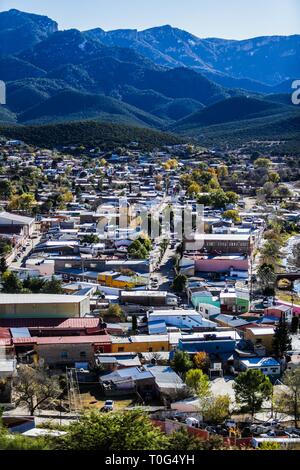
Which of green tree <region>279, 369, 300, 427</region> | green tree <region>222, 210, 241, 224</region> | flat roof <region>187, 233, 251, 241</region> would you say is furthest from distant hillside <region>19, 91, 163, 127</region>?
green tree <region>279, 369, 300, 427</region>

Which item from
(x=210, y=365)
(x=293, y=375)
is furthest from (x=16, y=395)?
(x=293, y=375)

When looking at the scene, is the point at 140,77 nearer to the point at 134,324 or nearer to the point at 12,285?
the point at 12,285

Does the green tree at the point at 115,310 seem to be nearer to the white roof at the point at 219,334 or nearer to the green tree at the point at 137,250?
the white roof at the point at 219,334

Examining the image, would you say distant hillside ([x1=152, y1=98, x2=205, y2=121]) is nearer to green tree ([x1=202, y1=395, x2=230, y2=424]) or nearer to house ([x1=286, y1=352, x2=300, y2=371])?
house ([x1=286, y1=352, x2=300, y2=371])

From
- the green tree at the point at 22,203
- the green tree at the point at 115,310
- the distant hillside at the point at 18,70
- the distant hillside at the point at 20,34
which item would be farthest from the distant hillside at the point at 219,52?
the green tree at the point at 115,310
